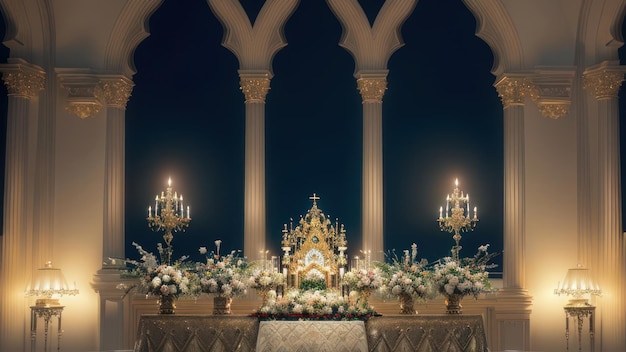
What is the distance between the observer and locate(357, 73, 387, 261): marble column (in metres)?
15.2

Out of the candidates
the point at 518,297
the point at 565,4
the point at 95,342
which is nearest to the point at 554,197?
the point at 518,297

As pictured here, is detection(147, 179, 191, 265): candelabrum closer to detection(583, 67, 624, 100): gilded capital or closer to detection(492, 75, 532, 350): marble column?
detection(492, 75, 532, 350): marble column

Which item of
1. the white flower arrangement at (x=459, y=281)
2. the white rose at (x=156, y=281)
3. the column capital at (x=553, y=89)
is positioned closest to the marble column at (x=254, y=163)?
the white rose at (x=156, y=281)

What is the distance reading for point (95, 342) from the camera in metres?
14.7

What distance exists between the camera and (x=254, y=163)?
15383 millimetres

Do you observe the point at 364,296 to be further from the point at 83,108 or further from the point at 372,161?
the point at 83,108

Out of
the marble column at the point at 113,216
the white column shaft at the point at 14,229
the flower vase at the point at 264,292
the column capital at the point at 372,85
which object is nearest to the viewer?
the flower vase at the point at 264,292

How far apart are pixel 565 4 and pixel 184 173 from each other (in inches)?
264

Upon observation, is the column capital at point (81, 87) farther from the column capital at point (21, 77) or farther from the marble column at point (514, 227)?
the marble column at point (514, 227)

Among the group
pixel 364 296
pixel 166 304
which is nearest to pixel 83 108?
pixel 166 304

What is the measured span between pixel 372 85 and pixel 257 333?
4649 millimetres

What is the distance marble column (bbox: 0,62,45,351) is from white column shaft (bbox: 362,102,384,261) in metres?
5.24

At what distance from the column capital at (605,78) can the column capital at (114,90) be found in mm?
7284

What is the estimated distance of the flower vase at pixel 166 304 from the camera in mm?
13438
